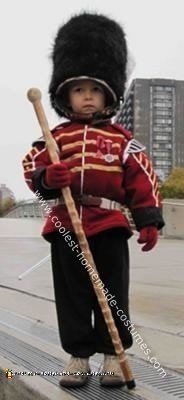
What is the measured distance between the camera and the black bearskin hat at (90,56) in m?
3.26

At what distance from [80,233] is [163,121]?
57475mm

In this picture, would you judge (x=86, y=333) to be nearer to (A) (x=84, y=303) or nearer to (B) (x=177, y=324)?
(A) (x=84, y=303)

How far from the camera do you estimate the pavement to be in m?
3.96

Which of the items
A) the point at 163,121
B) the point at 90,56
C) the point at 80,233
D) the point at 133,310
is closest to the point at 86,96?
the point at 90,56

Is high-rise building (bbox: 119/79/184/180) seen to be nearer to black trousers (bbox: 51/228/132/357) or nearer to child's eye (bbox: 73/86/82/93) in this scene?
child's eye (bbox: 73/86/82/93)

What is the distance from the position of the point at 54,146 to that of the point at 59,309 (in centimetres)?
83

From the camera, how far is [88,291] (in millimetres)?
3223

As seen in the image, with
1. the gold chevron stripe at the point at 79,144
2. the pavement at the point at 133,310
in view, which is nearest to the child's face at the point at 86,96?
the gold chevron stripe at the point at 79,144

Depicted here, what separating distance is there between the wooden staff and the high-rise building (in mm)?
44129

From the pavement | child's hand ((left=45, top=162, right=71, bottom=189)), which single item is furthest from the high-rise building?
child's hand ((left=45, top=162, right=71, bottom=189))

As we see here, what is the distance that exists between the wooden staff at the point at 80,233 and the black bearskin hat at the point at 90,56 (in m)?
0.31

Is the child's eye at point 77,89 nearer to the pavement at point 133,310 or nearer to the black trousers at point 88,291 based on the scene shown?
the black trousers at point 88,291

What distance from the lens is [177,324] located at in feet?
16.6

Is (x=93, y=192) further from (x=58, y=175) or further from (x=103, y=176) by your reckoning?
(x=58, y=175)
